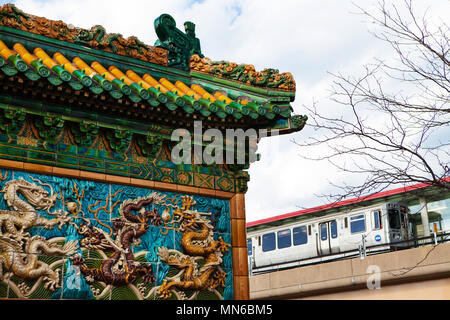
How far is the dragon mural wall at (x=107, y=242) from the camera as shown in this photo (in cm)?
739

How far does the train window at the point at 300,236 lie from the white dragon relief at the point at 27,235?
20.3 meters

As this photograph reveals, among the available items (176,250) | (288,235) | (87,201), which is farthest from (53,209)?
(288,235)

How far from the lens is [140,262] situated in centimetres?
817

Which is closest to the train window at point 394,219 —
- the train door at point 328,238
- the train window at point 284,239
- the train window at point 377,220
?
the train window at point 377,220

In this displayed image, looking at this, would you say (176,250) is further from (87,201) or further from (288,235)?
(288,235)

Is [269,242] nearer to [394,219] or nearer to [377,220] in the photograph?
[377,220]

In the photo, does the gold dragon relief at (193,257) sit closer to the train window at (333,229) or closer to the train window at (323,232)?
the train window at (333,229)

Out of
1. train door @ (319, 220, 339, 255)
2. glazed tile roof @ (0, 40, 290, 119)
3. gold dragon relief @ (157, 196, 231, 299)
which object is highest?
train door @ (319, 220, 339, 255)

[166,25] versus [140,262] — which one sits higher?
[166,25]

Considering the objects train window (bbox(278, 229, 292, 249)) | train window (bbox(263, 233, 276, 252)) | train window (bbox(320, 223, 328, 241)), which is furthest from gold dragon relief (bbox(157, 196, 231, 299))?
train window (bbox(263, 233, 276, 252))

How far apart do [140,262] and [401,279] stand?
36.2ft

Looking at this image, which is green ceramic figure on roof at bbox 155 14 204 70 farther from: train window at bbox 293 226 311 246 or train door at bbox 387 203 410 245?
train window at bbox 293 226 311 246

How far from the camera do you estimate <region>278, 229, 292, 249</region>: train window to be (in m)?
27.9
